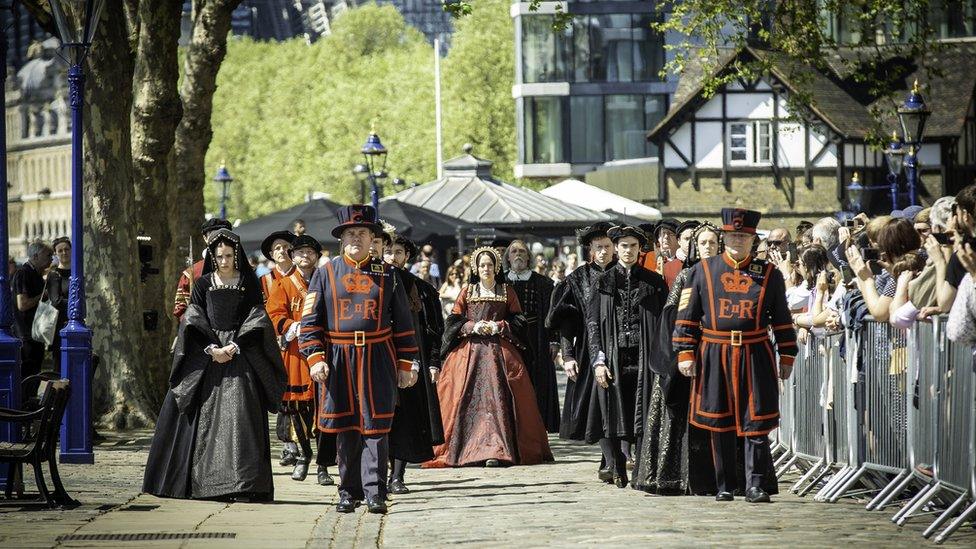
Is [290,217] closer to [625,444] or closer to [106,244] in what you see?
[106,244]

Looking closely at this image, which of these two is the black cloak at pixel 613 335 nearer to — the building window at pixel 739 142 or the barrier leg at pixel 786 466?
the barrier leg at pixel 786 466

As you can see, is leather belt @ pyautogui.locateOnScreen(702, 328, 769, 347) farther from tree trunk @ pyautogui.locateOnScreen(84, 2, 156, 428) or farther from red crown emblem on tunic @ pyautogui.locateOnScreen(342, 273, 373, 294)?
tree trunk @ pyautogui.locateOnScreen(84, 2, 156, 428)

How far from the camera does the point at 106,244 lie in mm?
18656

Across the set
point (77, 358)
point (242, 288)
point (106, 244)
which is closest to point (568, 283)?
point (242, 288)

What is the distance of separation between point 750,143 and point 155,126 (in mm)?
41131

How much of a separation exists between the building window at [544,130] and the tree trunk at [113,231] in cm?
5461

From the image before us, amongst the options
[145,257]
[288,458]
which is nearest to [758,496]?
[288,458]

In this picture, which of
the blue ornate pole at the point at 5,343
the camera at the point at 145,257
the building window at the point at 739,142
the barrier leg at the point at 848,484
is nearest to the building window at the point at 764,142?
the building window at the point at 739,142

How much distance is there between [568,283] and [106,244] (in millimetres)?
6060

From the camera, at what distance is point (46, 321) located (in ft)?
57.8

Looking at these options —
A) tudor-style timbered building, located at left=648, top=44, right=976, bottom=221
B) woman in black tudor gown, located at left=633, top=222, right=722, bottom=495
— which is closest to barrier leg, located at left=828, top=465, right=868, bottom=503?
woman in black tudor gown, located at left=633, top=222, right=722, bottom=495

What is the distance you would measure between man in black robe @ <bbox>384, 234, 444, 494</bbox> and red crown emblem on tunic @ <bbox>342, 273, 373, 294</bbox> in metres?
0.87

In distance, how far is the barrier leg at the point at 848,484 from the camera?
11781mm

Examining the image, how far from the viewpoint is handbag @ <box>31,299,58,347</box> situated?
17578mm
